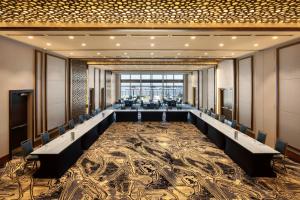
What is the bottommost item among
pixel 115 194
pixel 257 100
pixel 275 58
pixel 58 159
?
pixel 115 194

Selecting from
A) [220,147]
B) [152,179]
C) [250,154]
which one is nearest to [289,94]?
[220,147]

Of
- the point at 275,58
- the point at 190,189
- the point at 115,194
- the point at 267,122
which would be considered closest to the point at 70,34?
the point at 115,194

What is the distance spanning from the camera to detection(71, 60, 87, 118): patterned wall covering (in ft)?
43.8

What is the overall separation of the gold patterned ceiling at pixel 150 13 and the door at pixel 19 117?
9.93 ft

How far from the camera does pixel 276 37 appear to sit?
24.2 ft

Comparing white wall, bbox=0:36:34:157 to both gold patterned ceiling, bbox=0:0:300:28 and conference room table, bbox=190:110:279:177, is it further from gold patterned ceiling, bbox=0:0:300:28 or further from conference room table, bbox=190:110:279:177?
conference room table, bbox=190:110:279:177

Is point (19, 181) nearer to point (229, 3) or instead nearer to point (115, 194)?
point (115, 194)

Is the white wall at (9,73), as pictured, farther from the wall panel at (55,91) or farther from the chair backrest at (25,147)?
the wall panel at (55,91)

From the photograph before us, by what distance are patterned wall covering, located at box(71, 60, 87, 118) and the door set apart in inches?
166

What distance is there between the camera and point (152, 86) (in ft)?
98.5

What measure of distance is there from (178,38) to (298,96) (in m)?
4.10

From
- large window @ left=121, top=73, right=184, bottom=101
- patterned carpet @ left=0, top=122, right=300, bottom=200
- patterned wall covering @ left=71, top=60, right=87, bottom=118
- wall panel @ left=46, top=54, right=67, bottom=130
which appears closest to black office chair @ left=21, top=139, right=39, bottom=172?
patterned carpet @ left=0, top=122, right=300, bottom=200

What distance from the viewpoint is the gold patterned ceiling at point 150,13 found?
4595 millimetres

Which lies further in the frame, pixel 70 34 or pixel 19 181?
pixel 70 34
